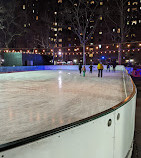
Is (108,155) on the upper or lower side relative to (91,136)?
lower

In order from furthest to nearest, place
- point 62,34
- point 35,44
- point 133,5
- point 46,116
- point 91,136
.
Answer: point 62,34 → point 133,5 → point 35,44 → point 46,116 → point 91,136

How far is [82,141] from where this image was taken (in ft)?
5.39

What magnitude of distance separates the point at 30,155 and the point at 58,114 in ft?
10.9

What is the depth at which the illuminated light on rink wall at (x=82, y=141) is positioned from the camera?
1.21 metres

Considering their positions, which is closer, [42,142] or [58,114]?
[42,142]

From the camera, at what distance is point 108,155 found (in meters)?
2.13

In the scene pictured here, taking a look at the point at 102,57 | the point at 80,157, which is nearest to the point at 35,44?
the point at 102,57

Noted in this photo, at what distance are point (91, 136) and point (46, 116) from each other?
2.74 m

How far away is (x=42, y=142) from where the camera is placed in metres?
1.31

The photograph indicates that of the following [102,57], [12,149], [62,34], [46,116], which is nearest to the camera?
[12,149]

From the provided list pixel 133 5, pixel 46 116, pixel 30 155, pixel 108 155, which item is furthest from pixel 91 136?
pixel 133 5

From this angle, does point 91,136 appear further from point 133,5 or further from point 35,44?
point 133,5

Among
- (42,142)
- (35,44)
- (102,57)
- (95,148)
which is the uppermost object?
(35,44)

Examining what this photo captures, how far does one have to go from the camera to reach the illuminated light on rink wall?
1213 mm
